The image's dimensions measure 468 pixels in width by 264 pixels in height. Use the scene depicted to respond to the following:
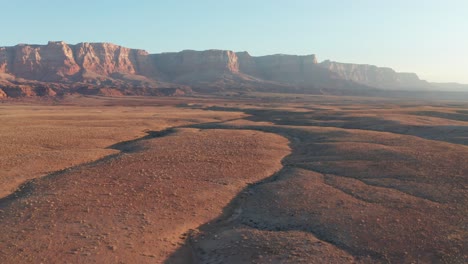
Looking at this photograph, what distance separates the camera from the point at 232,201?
21.0 m

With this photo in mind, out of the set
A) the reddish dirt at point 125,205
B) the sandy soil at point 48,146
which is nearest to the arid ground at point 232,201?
the reddish dirt at point 125,205

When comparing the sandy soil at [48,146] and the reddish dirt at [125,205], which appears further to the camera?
the sandy soil at [48,146]

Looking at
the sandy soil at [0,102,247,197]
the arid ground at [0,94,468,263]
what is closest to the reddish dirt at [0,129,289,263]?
the arid ground at [0,94,468,263]

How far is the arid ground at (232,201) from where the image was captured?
583 inches

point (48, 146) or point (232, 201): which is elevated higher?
point (232, 201)

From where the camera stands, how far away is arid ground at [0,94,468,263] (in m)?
14.8

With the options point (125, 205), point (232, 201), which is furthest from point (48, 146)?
point (232, 201)

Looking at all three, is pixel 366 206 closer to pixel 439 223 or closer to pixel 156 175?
pixel 439 223

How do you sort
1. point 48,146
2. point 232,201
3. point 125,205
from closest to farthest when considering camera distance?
point 125,205
point 232,201
point 48,146

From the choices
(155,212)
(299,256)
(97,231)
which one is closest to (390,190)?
(299,256)

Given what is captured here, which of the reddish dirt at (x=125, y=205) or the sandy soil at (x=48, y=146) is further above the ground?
the reddish dirt at (x=125, y=205)

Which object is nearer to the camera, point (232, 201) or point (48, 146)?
point (232, 201)

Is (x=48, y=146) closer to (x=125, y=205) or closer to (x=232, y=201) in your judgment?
(x=125, y=205)

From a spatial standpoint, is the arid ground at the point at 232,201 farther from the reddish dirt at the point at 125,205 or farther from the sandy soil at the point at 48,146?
the sandy soil at the point at 48,146
